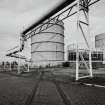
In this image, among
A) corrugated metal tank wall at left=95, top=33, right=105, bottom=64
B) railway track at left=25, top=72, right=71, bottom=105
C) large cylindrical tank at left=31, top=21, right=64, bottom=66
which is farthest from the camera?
corrugated metal tank wall at left=95, top=33, right=105, bottom=64

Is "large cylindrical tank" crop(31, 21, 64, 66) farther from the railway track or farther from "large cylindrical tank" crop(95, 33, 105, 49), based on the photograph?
the railway track

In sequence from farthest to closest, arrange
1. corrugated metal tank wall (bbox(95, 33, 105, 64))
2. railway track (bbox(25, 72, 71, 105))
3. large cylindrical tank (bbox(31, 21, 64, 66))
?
corrugated metal tank wall (bbox(95, 33, 105, 64)) → large cylindrical tank (bbox(31, 21, 64, 66)) → railway track (bbox(25, 72, 71, 105))

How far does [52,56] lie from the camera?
2203cm

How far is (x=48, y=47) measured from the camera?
2222cm

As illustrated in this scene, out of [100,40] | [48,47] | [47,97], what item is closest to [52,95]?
[47,97]

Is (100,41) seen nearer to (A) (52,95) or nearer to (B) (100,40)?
(B) (100,40)

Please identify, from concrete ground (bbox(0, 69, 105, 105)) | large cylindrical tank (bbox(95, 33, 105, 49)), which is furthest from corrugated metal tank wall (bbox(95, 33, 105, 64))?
concrete ground (bbox(0, 69, 105, 105))

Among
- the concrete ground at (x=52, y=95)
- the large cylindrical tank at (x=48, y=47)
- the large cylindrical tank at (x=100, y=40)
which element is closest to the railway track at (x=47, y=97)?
the concrete ground at (x=52, y=95)

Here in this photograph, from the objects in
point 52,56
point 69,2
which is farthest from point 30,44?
point 69,2

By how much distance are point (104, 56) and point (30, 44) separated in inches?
694

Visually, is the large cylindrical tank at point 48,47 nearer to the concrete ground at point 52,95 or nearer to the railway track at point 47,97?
the concrete ground at point 52,95

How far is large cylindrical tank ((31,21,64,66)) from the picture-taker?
22.0m

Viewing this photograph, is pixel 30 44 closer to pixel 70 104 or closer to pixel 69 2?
pixel 69 2

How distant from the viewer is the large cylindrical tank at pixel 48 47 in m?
22.0
